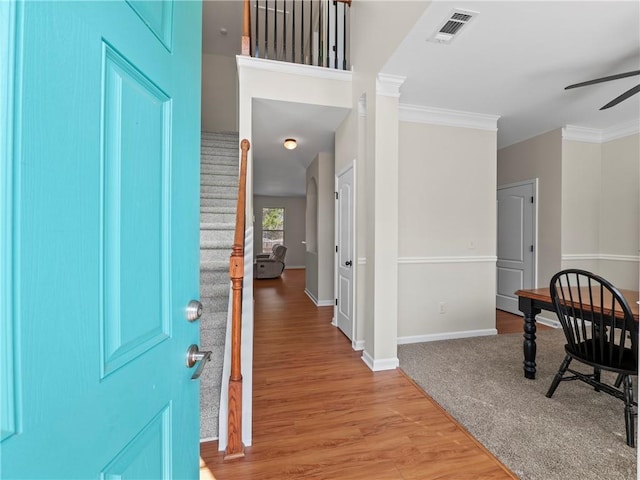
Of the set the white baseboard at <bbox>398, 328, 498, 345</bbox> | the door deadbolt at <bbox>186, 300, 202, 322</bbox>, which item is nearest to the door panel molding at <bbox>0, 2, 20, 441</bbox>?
the door deadbolt at <bbox>186, 300, 202, 322</bbox>

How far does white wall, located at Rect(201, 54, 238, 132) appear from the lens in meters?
5.79

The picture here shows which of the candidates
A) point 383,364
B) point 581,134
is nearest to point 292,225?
point 581,134

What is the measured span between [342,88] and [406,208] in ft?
5.05

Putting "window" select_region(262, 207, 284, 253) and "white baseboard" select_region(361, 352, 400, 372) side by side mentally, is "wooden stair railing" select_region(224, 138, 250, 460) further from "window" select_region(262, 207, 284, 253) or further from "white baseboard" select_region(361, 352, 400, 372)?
"window" select_region(262, 207, 284, 253)

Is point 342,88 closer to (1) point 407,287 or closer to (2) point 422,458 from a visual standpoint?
(1) point 407,287

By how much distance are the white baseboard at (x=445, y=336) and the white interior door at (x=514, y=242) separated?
1232mm

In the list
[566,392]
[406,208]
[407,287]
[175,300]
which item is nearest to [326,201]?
[406,208]

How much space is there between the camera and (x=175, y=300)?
2.51 ft

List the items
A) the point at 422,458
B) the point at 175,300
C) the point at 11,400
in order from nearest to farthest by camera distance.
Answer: the point at 11,400 → the point at 175,300 → the point at 422,458

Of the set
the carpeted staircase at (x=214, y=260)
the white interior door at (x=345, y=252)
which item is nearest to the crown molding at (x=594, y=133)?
the white interior door at (x=345, y=252)

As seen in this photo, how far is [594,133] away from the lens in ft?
13.2

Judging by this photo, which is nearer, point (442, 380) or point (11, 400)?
point (11, 400)

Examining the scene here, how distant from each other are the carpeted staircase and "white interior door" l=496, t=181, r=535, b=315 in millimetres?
4106

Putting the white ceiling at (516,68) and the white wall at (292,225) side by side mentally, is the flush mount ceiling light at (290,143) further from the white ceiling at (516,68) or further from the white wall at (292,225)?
the white wall at (292,225)
